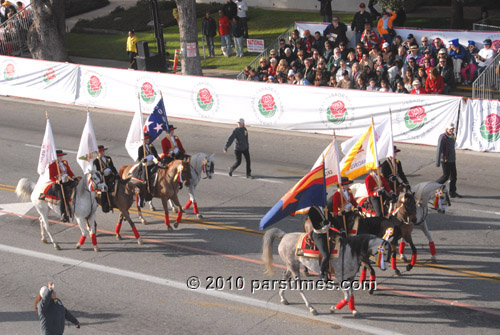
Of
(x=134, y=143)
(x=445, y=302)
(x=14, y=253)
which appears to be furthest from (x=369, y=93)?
(x=14, y=253)

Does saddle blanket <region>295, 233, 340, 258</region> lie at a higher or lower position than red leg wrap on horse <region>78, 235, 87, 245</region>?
higher

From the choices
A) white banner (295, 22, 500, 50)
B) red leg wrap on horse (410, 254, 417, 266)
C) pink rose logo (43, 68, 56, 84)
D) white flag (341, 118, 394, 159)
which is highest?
white banner (295, 22, 500, 50)

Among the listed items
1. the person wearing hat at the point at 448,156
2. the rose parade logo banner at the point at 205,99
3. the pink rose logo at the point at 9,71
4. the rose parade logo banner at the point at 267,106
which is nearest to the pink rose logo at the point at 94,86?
the pink rose logo at the point at 9,71

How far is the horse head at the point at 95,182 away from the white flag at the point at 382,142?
18.3 ft

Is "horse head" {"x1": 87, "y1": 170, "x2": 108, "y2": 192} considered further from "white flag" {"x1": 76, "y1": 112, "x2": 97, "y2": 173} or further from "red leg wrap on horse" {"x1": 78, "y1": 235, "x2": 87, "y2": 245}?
"red leg wrap on horse" {"x1": 78, "y1": 235, "x2": 87, "y2": 245}

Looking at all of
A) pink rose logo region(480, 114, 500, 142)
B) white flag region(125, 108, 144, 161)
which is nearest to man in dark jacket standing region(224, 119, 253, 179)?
white flag region(125, 108, 144, 161)

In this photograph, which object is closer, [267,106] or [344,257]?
[344,257]

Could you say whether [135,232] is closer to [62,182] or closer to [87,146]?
[62,182]

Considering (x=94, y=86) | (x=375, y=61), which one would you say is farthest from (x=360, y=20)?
(x=94, y=86)

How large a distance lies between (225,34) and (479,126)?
1570 cm

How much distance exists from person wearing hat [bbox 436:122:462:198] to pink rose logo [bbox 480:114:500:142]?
3.86 metres

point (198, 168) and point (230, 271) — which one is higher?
point (198, 168)

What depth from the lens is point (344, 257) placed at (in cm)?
1273

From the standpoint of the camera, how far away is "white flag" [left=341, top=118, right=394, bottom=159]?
615 inches
